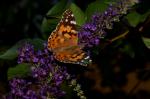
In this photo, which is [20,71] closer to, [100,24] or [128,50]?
[100,24]

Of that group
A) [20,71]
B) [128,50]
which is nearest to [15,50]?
[20,71]

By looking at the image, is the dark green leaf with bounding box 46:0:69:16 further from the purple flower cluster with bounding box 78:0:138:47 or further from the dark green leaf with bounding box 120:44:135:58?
the dark green leaf with bounding box 120:44:135:58

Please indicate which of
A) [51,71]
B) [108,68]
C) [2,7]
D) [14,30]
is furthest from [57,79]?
[2,7]

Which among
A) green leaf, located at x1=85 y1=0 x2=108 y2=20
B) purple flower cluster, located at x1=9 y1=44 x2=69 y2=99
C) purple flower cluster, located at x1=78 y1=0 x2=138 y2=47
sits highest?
green leaf, located at x1=85 y1=0 x2=108 y2=20

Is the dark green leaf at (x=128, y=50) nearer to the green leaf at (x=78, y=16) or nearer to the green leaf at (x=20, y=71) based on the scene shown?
the green leaf at (x=78, y=16)

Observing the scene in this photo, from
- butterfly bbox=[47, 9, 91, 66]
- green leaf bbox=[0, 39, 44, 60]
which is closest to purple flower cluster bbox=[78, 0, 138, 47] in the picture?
butterfly bbox=[47, 9, 91, 66]
